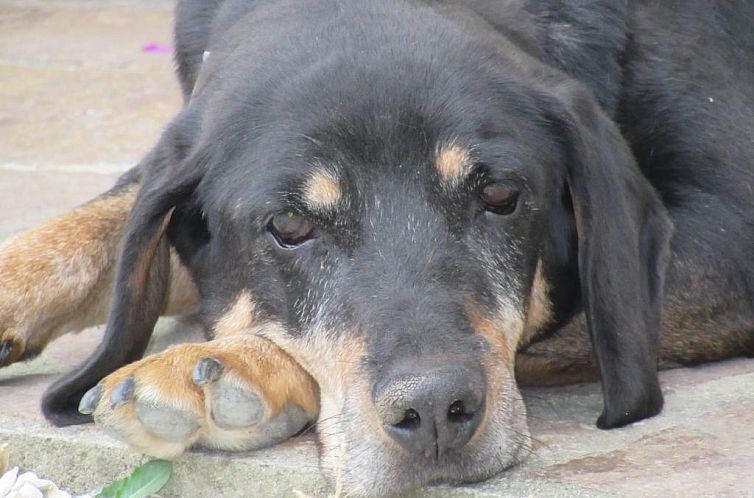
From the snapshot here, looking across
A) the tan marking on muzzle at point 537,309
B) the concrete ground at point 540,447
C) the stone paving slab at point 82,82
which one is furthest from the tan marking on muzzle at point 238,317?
the stone paving slab at point 82,82

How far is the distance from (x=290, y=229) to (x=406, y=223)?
308mm

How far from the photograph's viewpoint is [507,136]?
11.4 feet

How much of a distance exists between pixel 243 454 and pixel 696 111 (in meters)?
1.68

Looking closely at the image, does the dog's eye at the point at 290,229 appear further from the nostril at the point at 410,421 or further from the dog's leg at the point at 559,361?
the dog's leg at the point at 559,361

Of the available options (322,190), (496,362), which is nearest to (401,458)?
(496,362)

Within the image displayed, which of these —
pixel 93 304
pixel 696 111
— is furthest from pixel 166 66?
pixel 696 111

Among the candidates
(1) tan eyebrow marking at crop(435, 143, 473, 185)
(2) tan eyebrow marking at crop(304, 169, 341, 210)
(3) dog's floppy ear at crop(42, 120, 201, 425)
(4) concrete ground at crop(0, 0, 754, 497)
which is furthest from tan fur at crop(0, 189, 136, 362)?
(1) tan eyebrow marking at crop(435, 143, 473, 185)

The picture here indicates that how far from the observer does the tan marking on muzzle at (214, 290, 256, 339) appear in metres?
3.65

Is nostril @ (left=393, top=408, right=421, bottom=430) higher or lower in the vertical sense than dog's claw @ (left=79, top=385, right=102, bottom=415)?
higher

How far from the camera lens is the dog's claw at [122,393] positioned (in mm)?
3189

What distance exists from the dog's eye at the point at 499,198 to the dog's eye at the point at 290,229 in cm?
42

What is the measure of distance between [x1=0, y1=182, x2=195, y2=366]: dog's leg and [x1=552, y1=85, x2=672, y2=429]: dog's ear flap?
4.09 feet

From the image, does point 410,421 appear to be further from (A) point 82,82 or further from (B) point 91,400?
(A) point 82,82

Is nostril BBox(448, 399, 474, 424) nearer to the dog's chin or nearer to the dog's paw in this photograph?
the dog's chin
